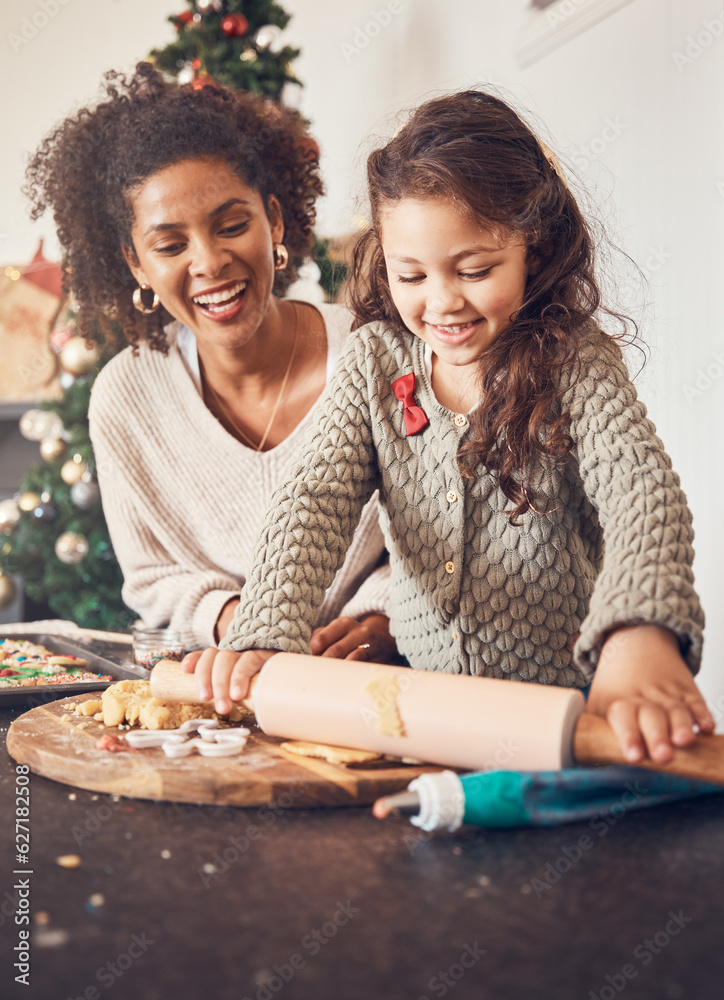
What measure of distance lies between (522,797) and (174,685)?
0.39m

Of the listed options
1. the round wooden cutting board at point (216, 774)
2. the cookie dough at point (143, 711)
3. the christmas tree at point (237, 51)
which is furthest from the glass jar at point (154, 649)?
the christmas tree at point (237, 51)

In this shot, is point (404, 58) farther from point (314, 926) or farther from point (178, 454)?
point (314, 926)

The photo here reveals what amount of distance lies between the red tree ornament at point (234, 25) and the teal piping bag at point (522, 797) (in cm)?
261

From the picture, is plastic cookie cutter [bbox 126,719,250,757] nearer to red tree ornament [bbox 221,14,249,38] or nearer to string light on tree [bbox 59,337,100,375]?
string light on tree [bbox 59,337,100,375]

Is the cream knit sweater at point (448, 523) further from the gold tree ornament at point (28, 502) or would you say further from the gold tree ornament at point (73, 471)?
the gold tree ornament at point (28, 502)

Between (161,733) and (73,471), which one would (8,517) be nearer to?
(73,471)

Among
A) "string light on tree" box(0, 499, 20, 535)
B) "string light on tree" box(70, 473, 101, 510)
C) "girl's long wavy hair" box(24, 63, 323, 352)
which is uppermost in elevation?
"girl's long wavy hair" box(24, 63, 323, 352)

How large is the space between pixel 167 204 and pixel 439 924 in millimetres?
1281

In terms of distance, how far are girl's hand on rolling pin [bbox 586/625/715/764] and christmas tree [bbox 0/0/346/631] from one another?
2039 millimetres

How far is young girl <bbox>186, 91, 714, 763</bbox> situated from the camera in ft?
3.22

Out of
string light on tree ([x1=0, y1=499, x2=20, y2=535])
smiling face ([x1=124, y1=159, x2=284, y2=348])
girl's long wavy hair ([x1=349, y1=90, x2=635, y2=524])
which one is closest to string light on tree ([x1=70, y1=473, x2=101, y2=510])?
string light on tree ([x1=0, y1=499, x2=20, y2=535])

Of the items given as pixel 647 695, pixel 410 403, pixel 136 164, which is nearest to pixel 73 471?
pixel 136 164

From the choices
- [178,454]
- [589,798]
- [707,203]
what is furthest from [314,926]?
[707,203]

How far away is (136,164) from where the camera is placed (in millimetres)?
1569
